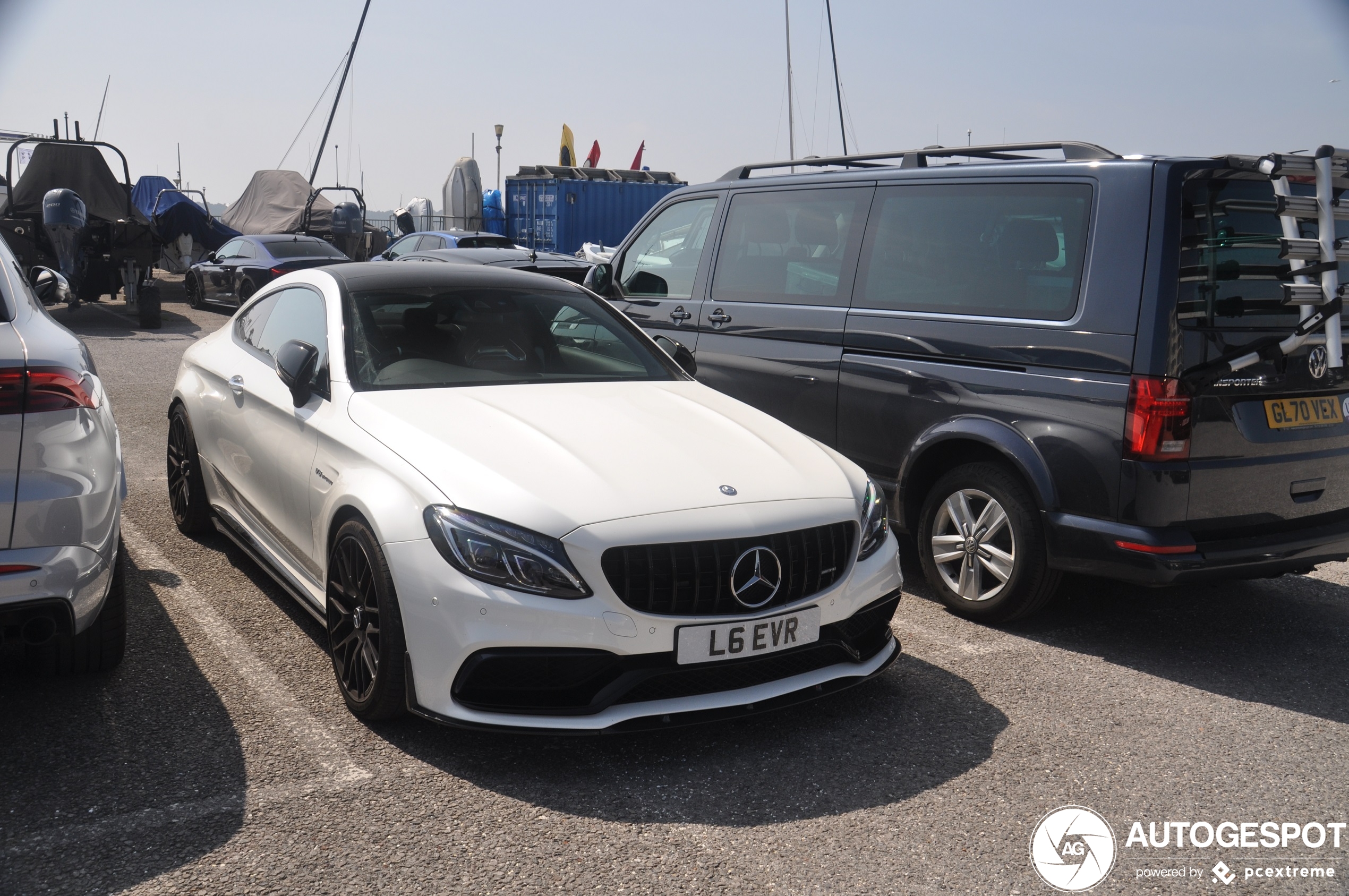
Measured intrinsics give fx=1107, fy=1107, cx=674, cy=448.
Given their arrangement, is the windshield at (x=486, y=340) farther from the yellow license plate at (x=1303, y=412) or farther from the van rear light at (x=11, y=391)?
the yellow license plate at (x=1303, y=412)

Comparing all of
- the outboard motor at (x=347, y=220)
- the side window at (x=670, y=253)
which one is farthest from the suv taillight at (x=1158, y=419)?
the outboard motor at (x=347, y=220)

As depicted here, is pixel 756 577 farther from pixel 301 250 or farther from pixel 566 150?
pixel 566 150

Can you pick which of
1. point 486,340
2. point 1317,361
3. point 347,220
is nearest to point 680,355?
point 486,340

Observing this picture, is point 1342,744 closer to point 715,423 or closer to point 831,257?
point 715,423

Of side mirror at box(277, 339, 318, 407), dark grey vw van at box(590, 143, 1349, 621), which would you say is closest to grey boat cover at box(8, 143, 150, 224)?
side mirror at box(277, 339, 318, 407)

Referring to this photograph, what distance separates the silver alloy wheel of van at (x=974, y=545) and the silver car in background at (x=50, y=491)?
3.36 m

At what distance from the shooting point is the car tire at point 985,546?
461cm

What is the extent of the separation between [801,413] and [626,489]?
2.46 m

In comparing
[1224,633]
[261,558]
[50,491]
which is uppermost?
[50,491]

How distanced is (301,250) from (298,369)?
15.3 m

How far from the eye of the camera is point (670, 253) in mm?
6820

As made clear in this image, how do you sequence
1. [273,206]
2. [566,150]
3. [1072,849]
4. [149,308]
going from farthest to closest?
1. [566,150]
2. [273,206]
3. [149,308]
4. [1072,849]

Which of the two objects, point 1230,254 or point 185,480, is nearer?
point 1230,254

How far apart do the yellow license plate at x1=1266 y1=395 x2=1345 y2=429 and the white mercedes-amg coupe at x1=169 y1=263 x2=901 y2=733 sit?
66.9 inches
